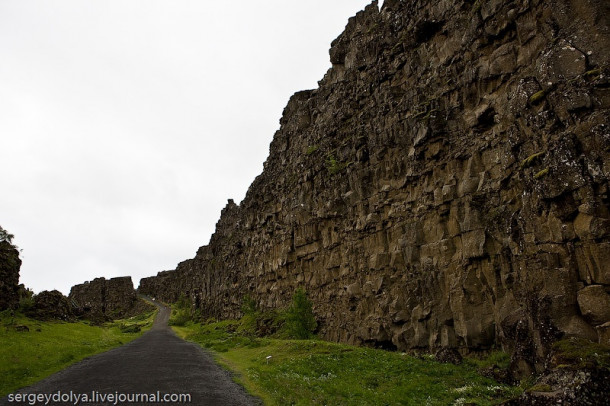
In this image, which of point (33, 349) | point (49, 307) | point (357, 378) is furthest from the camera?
point (49, 307)

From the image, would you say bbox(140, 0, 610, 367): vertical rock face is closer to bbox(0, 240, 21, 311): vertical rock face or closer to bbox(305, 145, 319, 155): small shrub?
bbox(305, 145, 319, 155): small shrub

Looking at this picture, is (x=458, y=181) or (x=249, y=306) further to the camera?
(x=249, y=306)

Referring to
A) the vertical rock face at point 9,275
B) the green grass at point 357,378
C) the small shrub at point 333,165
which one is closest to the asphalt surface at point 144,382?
the green grass at point 357,378

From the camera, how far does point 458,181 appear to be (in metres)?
30.2

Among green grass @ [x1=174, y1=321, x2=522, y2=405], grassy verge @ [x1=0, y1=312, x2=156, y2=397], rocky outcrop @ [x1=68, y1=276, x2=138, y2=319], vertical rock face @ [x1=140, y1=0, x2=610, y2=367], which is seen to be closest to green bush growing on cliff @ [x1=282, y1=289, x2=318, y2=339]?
vertical rock face @ [x1=140, y1=0, x2=610, y2=367]

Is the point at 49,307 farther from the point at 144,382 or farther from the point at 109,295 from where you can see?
the point at 109,295

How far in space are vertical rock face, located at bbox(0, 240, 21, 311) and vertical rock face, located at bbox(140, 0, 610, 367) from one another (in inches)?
1366

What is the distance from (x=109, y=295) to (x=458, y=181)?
14766 centimetres

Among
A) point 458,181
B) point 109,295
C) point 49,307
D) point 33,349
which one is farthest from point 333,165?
point 109,295

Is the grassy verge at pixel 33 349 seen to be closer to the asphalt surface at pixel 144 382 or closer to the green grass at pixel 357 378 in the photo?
the asphalt surface at pixel 144 382

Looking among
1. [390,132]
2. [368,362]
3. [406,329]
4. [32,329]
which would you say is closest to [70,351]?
→ [32,329]

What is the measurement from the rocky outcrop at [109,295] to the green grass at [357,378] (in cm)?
12469

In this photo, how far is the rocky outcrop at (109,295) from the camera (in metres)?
143

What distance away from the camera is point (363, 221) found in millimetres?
41969
